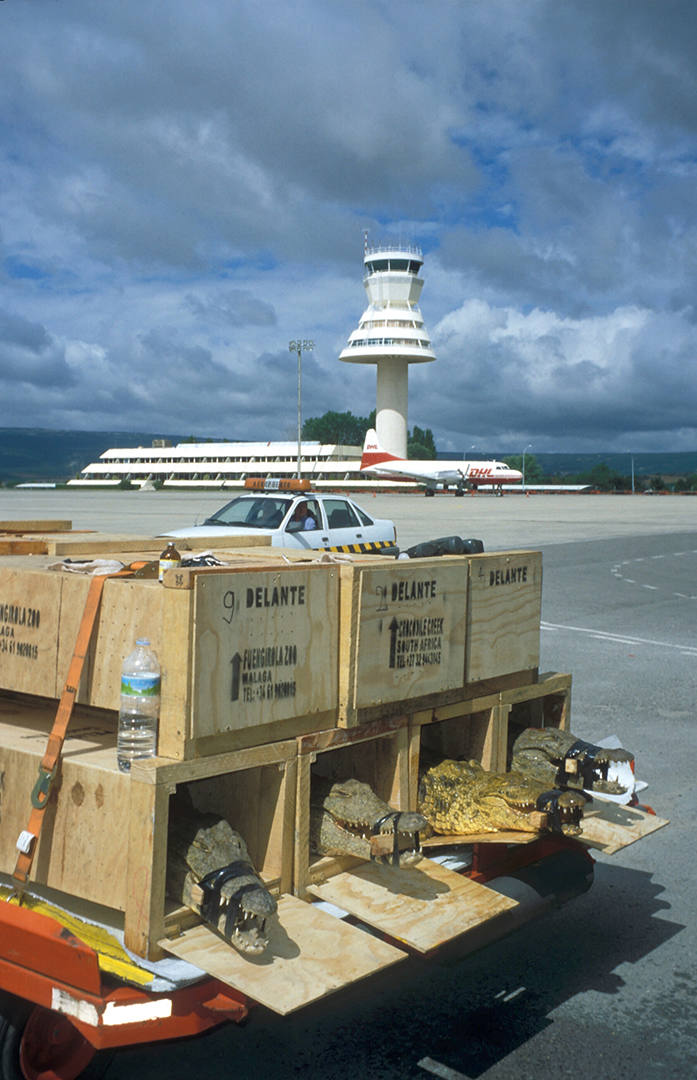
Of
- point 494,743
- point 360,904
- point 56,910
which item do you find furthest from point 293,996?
point 494,743

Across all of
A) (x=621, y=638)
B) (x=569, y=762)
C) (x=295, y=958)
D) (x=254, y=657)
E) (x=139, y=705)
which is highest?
(x=254, y=657)

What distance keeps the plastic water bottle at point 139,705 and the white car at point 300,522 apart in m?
14.0

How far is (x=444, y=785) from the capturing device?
457cm

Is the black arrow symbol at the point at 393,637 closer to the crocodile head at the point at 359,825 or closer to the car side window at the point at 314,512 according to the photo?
the crocodile head at the point at 359,825

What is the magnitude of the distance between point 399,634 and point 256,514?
591 inches

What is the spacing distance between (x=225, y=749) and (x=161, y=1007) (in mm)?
857

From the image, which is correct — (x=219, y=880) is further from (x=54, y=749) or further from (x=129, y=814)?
(x=54, y=749)

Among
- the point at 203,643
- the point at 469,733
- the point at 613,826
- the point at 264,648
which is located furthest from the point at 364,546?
the point at 203,643

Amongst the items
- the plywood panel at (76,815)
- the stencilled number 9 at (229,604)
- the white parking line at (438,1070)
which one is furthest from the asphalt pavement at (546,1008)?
the stencilled number 9 at (229,604)

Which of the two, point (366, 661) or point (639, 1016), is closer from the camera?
point (366, 661)

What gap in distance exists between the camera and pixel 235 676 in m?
3.71

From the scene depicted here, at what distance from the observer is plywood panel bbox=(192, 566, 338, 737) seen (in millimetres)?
3598

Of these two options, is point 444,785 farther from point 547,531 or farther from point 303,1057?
point 547,531

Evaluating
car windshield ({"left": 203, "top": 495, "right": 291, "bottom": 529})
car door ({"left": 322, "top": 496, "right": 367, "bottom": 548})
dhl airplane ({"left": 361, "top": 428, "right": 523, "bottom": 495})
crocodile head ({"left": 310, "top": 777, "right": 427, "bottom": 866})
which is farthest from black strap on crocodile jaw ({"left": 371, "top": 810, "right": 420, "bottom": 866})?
dhl airplane ({"left": 361, "top": 428, "right": 523, "bottom": 495})
